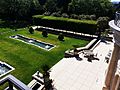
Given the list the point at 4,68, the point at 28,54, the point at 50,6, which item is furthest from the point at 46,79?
the point at 50,6

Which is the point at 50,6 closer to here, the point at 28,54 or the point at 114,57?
the point at 28,54

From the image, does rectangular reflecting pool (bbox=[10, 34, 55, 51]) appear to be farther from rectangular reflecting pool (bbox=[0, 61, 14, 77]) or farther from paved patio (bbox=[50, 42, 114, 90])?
rectangular reflecting pool (bbox=[0, 61, 14, 77])

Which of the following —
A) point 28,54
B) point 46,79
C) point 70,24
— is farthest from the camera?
point 70,24

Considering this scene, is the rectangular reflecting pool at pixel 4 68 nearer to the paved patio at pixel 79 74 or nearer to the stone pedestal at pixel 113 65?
the paved patio at pixel 79 74

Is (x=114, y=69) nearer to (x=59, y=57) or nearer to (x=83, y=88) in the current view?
(x=83, y=88)

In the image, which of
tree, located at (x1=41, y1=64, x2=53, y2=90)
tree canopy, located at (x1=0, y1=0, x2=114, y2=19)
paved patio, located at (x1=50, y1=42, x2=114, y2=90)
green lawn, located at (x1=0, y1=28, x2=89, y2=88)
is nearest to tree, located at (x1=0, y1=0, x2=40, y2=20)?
tree canopy, located at (x1=0, y1=0, x2=114, y2=19)

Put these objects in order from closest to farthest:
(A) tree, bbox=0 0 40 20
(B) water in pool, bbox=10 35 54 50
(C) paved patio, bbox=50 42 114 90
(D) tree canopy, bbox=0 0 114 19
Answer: (C) paved patio, bbox=50 42 114 90
(B) water in pool, bbox=10 35 54 50
(A) tree, bbox=0 0 40 20
(D) tree canopy, bbox=0 0 114 19
